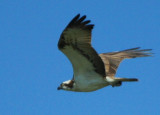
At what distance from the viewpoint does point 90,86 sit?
39.1 ft

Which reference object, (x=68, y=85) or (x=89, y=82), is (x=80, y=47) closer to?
(x=89, y=82)

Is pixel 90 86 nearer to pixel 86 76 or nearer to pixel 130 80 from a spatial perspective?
pixel 86 76

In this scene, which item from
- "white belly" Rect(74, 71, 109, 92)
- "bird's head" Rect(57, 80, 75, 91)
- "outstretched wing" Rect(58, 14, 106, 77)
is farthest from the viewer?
"bird's head" Rect(57, 80, 75, 91)

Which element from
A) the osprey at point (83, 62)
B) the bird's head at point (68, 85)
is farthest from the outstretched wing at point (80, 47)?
the bird's head at point (68, 85)

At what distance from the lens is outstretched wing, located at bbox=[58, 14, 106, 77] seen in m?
10.7

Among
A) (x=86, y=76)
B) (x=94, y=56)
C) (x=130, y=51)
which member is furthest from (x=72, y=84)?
(x=130, y=51)

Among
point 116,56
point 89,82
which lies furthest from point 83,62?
point 116,56

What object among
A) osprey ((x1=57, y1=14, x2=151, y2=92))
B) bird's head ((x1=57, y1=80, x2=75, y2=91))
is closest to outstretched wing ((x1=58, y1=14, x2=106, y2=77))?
osprey ((x1=57, y1=14, x2=151, y2=92))

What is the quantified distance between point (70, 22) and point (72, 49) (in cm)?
85

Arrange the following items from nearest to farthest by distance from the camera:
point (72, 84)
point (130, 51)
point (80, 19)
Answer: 1. point (80, 19)
2. point (72, 84)
3. point (130, 51)

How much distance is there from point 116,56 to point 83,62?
2504mm

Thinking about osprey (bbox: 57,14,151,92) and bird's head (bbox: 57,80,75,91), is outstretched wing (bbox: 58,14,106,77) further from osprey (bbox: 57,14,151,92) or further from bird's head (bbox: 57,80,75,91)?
bird's head (bbox: 57,80,75,91)

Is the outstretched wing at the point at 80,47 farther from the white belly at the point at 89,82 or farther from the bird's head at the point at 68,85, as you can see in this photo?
the bird's head at the point at 68,85

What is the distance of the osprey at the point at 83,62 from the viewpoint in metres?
10.8
